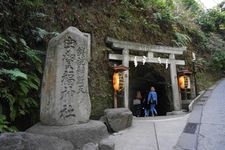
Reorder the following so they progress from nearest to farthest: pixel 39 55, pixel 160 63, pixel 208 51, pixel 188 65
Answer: pixel 39 55
pixel 160 63
pixel 188 65
pixel 208 51

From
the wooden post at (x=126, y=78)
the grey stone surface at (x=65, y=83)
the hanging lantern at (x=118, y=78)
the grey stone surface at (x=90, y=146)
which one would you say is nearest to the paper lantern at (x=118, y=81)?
the hanging lantern at (x=118, y=78)

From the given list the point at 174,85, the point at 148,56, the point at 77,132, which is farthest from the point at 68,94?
the point at 174,85

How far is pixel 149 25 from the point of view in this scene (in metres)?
13.5

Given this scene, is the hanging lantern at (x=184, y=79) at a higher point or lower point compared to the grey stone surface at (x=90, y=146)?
higher

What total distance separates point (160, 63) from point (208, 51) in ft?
25.6

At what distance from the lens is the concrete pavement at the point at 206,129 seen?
6.32 metres

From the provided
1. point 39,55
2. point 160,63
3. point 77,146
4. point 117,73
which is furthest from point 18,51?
point 160,63

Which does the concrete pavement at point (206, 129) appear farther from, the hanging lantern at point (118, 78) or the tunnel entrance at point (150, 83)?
the hanging lantern at point (118, 78)

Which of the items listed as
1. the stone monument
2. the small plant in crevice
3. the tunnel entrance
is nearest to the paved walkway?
the stone monument

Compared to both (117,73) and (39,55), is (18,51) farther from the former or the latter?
(117,73)

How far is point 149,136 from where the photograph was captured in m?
7.37

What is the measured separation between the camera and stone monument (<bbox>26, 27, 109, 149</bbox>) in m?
6.19

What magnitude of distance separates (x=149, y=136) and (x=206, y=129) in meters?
1.89

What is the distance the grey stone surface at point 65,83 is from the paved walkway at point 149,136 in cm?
130
